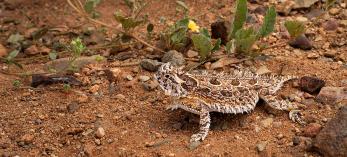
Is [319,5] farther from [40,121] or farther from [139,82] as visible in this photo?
[40,121]

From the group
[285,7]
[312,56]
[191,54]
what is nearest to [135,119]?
[191,54]

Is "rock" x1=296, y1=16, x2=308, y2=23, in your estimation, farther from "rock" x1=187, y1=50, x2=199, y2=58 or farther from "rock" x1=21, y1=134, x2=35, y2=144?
"rock" x1=21, y1=134, x2=35, y2=144

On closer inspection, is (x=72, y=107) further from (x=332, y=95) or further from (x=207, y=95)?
(x=332, y=95)

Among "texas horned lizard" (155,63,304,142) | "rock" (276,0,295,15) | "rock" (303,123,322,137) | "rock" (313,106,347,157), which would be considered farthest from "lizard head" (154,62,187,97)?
"rock" (276,0,295,15)

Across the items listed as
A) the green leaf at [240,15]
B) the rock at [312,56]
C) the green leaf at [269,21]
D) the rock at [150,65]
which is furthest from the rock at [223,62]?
the rock at [312,56]

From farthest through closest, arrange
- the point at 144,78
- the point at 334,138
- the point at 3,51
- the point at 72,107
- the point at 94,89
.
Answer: the point at 3,51 → the point at 144,78 → the point at 94,89 → the point at 72,107 → the point at 334,138

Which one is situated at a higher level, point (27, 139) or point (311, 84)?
point (311, 84)
